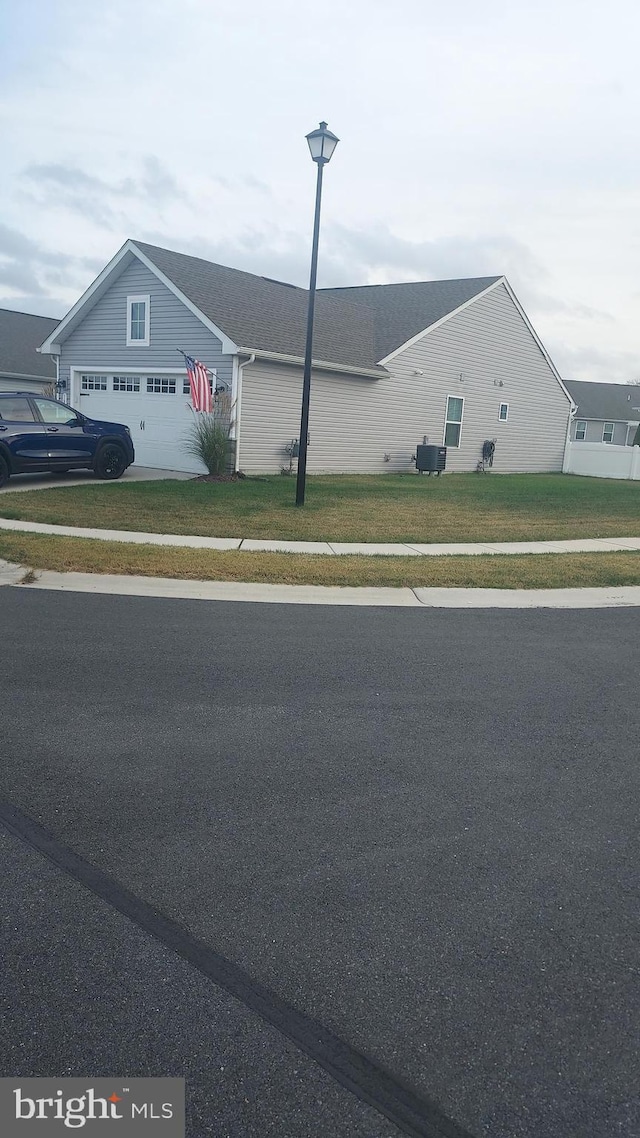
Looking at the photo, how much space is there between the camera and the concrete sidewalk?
38.2ft

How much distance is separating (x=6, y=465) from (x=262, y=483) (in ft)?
19.1

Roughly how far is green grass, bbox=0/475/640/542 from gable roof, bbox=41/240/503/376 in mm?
4029

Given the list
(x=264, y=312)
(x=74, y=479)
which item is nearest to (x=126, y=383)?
(x=264, y=312)

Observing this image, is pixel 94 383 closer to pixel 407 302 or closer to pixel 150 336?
pixel 150 336

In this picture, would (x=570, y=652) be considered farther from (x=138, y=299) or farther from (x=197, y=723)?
(x=138, y=299)

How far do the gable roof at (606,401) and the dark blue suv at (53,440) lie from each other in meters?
40.2

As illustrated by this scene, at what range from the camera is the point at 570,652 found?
23.9ft

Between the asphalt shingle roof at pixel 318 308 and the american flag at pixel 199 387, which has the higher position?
the asphalt shingle roof at pixel 318 308

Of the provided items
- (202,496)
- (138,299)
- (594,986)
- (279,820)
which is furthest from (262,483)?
(594,986)

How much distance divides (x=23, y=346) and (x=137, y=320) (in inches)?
499

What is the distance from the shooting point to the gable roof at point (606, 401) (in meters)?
53.9

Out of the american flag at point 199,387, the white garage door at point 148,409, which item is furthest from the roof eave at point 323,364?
the white garage door at point 148,409

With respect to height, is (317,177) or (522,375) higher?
(317,177)

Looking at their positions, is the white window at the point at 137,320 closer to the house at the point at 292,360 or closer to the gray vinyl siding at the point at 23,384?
the house at the point at 292,360
